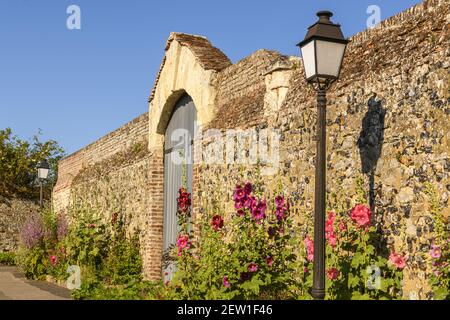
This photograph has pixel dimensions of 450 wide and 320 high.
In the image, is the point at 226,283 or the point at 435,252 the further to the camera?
the point at 226,283

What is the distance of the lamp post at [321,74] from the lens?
5023 millimetres

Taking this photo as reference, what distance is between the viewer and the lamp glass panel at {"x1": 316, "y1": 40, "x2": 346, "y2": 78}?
513 centimetres

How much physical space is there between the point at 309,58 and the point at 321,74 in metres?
0.18

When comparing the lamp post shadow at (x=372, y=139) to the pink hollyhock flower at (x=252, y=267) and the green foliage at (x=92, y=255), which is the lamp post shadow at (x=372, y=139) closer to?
the pink hollyhock flower at (x=252, y=267)

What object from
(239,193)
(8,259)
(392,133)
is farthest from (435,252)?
(8,259)

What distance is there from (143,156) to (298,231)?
A: 661 cm

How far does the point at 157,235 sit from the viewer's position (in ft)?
40.2

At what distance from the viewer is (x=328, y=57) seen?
16.9 ft

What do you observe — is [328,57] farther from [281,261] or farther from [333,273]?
[281,261]

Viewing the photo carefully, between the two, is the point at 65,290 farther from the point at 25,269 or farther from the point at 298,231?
the point at 298,231

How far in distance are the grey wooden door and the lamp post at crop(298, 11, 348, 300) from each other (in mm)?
5890

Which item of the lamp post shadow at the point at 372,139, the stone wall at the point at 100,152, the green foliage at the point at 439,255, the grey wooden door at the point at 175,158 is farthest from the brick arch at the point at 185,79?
the green foliage at the point at 439,255

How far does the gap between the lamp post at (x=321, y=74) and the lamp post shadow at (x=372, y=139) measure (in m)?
1.02

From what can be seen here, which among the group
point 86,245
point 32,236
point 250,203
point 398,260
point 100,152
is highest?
point 100,152
